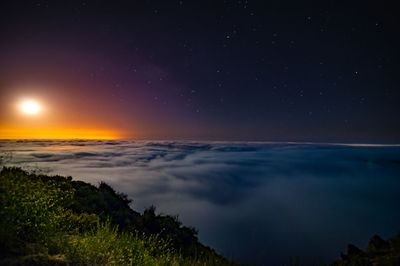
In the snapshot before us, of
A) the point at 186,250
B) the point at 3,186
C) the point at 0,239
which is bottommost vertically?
the point at 186,250

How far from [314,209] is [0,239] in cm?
7525

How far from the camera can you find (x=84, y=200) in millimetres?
8250

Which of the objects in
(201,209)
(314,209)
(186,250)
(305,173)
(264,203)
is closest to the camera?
(186,250)

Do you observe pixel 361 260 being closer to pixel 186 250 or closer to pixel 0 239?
pixel 186 250

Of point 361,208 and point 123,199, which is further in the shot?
point 361,208

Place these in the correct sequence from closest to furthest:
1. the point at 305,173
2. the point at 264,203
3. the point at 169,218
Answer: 1. the point at 169,218
2. the point at 264,203
3. the point at 305,173

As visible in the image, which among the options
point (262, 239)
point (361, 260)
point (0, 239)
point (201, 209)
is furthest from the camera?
point (201, 209)

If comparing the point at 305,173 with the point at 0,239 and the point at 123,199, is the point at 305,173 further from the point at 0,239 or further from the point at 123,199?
the point at 0,239

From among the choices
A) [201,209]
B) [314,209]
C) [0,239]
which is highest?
[0,239]

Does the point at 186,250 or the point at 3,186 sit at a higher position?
the point at 3,186

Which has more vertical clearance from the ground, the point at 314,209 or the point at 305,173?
the point at 305,173

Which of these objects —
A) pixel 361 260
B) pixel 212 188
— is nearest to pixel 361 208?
pixel 212 188

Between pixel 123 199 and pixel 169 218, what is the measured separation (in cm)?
328

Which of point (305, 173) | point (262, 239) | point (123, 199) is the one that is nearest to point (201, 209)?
point (262, 239)
